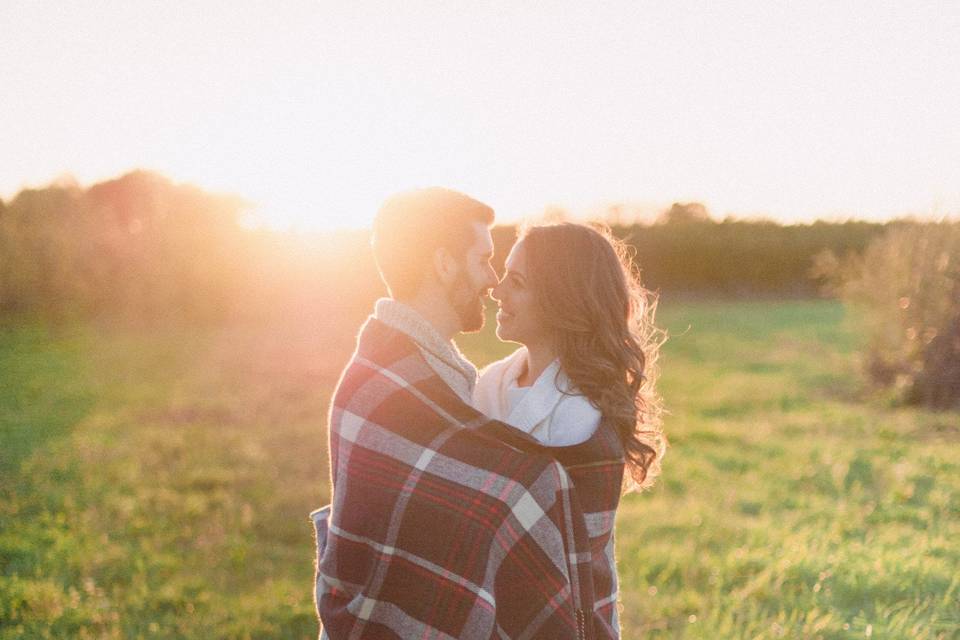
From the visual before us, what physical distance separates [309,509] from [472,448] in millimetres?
4993

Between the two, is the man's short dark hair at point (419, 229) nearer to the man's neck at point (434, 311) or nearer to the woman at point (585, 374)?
the man's neck at point (434, 311)

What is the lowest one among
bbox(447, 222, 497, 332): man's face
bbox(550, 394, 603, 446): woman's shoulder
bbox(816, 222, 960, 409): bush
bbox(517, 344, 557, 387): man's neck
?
bbox(816, 222, 960, 409): bush

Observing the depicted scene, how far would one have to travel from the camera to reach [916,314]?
39.3ft

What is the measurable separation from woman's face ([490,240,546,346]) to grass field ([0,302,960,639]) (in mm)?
2576

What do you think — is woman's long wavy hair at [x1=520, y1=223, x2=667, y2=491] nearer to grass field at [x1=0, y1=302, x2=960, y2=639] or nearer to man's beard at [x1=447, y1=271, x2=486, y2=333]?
man's beard at [x1=447, y1=271, x2=486, y2=333]

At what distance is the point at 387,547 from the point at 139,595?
350 cm

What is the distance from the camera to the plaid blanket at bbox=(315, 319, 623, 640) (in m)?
2.38

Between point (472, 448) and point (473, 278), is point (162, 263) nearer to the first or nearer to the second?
point (473, 278)

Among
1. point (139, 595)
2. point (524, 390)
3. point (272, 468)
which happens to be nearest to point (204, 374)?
point (272, 468)

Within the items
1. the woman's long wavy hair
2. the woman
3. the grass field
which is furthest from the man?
the grass field

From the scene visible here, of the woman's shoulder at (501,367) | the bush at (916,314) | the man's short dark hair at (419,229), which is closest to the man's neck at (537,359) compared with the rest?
the woman's shoulder at (501,367)

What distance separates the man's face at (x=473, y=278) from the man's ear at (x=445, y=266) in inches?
0.7

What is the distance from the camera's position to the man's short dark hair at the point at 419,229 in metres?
2.54

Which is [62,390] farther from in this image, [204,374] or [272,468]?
[272,468]
